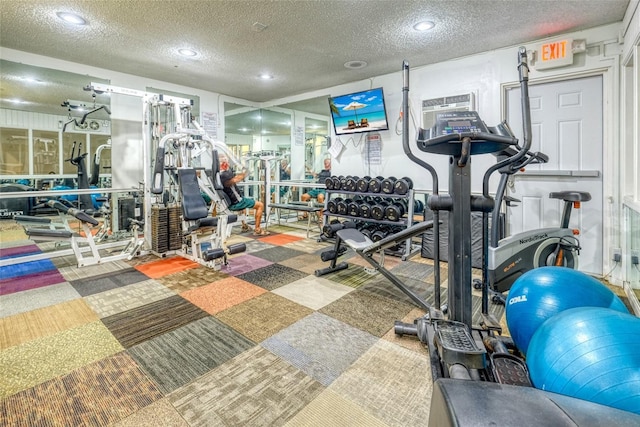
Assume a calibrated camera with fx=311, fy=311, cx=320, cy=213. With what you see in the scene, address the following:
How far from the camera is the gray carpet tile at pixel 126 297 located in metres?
2.77

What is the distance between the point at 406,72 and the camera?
184cm

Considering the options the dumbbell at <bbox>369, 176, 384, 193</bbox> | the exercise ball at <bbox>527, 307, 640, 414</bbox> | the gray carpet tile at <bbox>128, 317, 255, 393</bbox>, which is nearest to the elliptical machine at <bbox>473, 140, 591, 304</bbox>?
the exercise ball at <bbox>527, 307, 640, 414</bbox>

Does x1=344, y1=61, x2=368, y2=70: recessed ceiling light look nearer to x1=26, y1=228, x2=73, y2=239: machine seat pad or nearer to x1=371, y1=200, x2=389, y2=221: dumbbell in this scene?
x1=371, y1=200, x2=389, y2=221: dumbbell

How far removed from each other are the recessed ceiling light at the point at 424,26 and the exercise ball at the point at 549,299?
2.85 m

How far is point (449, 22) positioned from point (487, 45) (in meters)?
0.96

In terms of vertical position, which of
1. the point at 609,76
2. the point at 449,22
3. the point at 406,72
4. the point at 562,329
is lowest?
the point at 562,329

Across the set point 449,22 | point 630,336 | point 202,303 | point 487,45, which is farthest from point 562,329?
point 487,45

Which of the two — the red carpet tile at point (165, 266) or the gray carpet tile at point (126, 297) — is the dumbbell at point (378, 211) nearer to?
the red carpet tile at point (165, 266)

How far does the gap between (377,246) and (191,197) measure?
2.65 metres

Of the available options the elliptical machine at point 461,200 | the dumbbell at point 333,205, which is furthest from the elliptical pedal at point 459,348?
the dumbbell at point 333,205

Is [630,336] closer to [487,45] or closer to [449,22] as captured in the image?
[449,22]

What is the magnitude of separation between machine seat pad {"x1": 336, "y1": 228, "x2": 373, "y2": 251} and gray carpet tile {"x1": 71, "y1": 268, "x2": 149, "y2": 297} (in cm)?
231

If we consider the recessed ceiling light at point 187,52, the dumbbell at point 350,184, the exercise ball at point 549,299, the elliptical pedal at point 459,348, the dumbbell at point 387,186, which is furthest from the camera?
the dumbbell at point 350,184

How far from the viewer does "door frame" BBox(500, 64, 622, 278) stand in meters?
3.36
